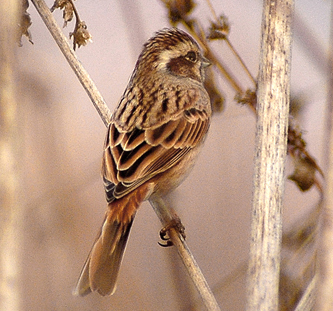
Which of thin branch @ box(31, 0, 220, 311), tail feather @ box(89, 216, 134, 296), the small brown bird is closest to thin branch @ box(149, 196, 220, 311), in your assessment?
thin branch @ box(31, 0, 220, 311)

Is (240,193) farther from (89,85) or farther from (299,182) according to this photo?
(89,85)

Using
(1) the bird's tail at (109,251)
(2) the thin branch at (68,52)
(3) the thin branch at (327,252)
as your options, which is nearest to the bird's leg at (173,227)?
(1) the bird's tail at (109,251)

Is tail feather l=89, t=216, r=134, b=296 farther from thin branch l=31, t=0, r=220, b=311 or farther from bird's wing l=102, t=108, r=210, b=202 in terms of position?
thin branch l=31, t=0, r=220, b=311

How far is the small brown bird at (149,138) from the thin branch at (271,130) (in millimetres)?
532

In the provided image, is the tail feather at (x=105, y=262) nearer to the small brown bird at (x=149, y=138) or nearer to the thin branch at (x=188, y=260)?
the small brown bird at (x=149, y=138)

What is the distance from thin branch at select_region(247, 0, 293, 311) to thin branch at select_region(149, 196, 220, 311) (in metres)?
0.25

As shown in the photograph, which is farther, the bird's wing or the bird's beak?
the bird's beak

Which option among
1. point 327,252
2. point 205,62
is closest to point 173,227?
point 205,62

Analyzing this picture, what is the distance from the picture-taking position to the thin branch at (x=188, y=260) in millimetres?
1766

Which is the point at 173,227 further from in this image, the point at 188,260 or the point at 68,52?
the point at 68,52

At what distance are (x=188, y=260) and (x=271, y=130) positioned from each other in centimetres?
65

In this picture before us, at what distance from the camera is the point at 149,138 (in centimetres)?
220

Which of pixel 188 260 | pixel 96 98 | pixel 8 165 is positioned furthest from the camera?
pixel 96 98

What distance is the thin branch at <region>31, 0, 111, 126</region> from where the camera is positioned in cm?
195
